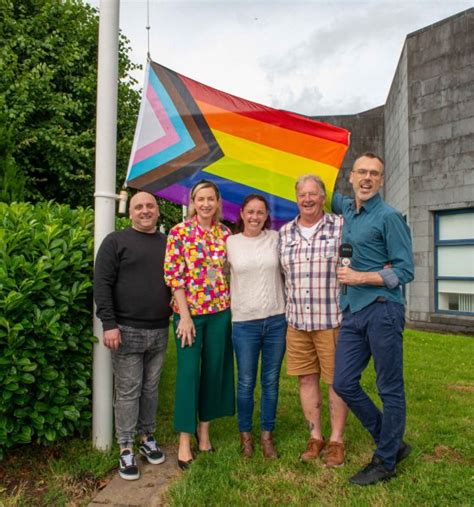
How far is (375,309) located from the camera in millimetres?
3590

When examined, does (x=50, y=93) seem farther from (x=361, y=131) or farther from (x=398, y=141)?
(x=361, y=131)

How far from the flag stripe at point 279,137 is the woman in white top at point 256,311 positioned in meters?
1.11

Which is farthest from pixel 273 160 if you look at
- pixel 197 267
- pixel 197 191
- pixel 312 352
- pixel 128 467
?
pixel 128 467

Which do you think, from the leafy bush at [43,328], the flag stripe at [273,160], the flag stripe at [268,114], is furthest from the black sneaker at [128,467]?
the flag stripe at [268,114]

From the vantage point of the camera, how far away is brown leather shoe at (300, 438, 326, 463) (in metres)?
4.05

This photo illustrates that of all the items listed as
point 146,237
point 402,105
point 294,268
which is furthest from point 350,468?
point 402,105

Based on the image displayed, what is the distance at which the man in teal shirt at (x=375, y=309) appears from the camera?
11.6 feet

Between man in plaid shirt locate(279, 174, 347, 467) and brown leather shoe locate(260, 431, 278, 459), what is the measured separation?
0.23 meters

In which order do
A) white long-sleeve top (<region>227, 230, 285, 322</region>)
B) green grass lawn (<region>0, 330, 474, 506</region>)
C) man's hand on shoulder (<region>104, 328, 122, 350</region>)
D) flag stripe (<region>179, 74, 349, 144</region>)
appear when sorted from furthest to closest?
flag stripe (<region>179, 74, 349, 144</region>), white long-sleeve top (<region>227, 230, 285, 322</region>), man's hand on shoulder (<region>104, 328, 122, 350</region>), green grass lawn (<region>0, 330, 474, 506</region>)

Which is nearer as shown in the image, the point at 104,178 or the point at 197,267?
the point at 197,267

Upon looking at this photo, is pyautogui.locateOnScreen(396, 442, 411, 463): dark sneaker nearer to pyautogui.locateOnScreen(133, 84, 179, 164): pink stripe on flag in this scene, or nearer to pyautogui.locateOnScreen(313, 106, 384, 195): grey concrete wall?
pyautogui.locateOnScreen(133, 84, 179, 164): pink stripe on flag

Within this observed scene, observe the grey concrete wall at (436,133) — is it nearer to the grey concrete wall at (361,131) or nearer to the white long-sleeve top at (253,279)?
the grey concrete wall at (361,131)

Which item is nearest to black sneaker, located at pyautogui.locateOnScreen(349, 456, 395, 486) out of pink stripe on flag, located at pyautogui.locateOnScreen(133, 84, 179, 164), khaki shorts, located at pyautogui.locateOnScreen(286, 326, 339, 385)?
khaki shorts, located at pyautogui.locateOnScreen(286, 326, 339, 385)

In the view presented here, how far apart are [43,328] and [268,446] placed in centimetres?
191
